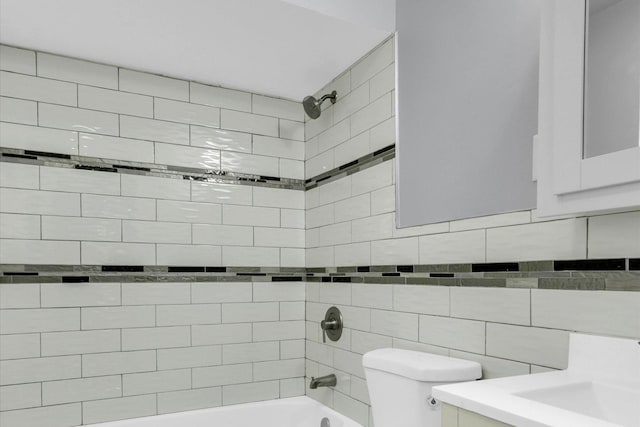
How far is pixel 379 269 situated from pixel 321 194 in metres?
0.68

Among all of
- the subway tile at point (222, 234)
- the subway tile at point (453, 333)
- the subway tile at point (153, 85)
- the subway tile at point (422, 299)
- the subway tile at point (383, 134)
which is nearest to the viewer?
the subway tile at point (453, 333)

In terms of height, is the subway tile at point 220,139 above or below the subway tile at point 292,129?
below

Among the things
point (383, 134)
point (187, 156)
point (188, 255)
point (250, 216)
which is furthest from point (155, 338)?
point (383, 134)

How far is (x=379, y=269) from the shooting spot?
216 centimetres

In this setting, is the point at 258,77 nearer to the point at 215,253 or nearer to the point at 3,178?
the point at 215,253

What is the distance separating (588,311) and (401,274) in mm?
833

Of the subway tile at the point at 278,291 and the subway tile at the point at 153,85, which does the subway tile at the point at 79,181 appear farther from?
the subway tile at the point at 278,291

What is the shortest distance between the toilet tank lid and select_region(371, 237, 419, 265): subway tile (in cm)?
41

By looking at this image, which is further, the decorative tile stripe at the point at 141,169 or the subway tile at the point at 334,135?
the subway tile at the point at 334,135

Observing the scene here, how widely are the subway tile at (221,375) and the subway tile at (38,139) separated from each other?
126 cm

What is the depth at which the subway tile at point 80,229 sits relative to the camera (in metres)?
2.24

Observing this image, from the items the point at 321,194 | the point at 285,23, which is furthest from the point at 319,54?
the point at 321,194

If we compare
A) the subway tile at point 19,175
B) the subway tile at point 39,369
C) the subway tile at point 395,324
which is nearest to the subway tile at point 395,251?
the subway tile at point 395,324

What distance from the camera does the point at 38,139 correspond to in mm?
2242
